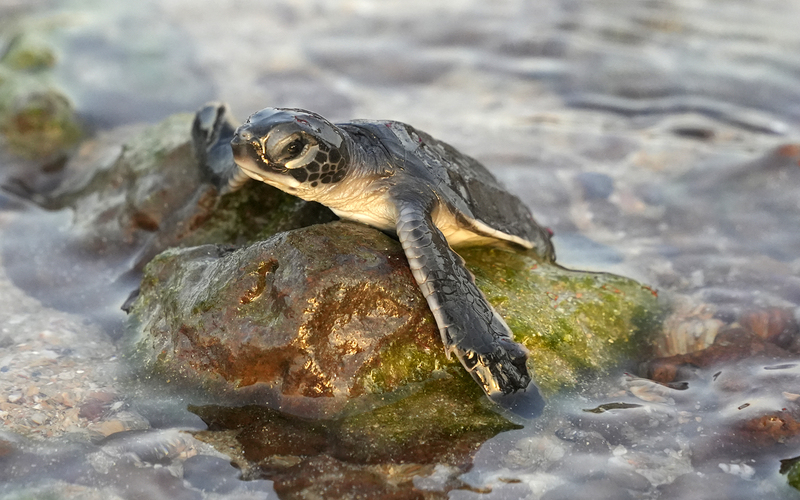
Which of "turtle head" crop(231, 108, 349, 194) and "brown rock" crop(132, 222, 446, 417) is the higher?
"turtle head" crop(231, 108, 349, 194)

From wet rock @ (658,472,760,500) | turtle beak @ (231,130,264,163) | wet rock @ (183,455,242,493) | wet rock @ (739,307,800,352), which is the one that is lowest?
wet rock @ (183,455,242,493)

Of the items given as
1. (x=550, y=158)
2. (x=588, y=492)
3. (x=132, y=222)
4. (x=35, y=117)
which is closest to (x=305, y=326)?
(x=588, y=492)

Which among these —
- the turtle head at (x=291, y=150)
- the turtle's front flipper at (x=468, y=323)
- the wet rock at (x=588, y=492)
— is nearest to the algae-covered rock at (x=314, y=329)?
the turtle's front flipper at (x=468, y=323)

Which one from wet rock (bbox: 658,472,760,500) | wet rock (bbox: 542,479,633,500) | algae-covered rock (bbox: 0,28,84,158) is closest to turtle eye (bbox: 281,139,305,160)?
wet rock (bbox: 542,479,633,500)

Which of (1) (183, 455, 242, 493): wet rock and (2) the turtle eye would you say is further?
(2) the turtle eye

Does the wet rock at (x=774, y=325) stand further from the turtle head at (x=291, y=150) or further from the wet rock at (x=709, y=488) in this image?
the turtle head at (x=291, y=150)

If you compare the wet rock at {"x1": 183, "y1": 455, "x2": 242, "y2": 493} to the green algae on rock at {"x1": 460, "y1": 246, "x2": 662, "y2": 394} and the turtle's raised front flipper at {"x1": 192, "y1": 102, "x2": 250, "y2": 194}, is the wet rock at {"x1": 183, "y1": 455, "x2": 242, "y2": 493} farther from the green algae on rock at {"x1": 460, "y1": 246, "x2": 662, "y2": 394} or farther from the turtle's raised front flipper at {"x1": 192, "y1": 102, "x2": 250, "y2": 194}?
the turtle's raised front flipper at {"x1": 192, "y1": 102, "x2": 250, "y2": 194}

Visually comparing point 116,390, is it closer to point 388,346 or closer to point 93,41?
point 388,346
